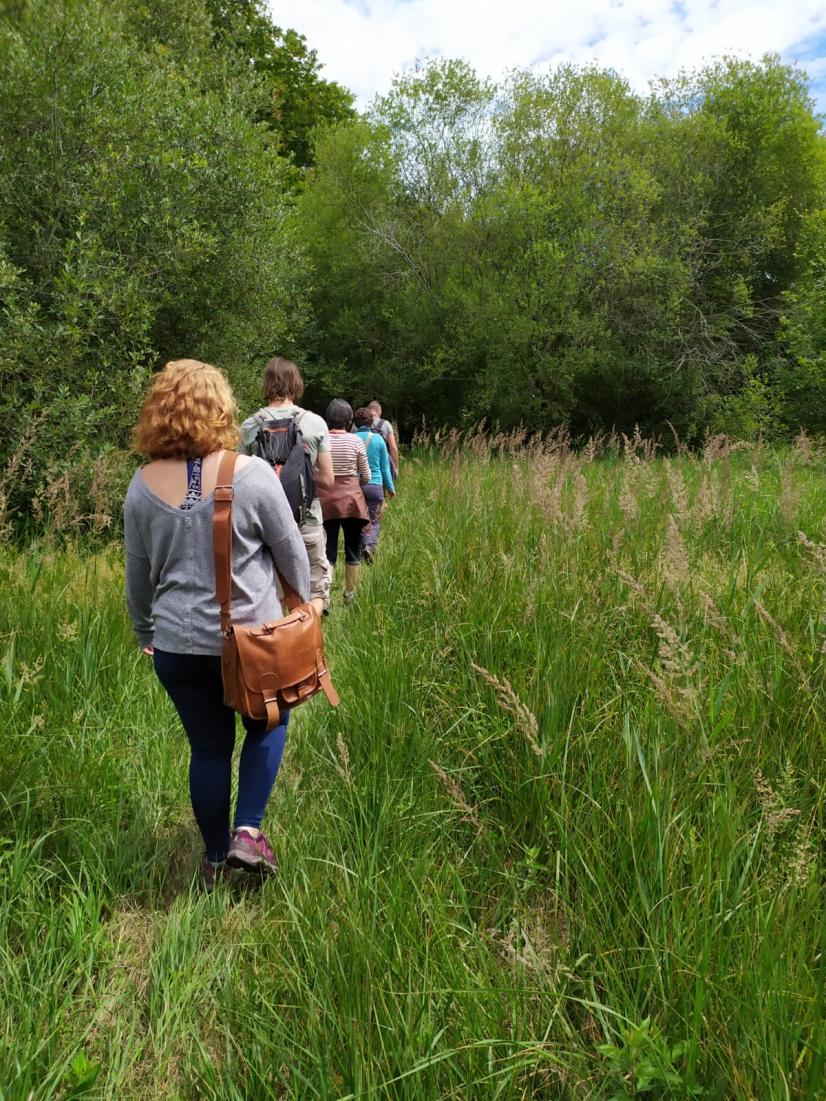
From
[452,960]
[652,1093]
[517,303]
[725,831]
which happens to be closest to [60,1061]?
[452,960]

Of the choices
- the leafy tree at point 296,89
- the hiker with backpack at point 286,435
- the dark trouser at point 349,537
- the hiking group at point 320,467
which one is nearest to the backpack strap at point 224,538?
the hiking group at point 320,467

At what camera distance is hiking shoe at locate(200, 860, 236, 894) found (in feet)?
8.04

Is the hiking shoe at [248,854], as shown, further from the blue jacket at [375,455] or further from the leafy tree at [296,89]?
the leafy tree at [296,89]

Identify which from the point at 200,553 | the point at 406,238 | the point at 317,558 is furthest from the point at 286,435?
the point at 406,238

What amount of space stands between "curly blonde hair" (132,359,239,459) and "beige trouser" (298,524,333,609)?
271cm

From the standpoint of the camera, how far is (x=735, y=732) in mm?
2312

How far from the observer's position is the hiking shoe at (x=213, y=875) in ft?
8.04

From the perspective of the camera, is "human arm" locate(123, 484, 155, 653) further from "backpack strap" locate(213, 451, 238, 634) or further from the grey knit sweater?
"backpack strap" locate(213, 451, 238, 634)

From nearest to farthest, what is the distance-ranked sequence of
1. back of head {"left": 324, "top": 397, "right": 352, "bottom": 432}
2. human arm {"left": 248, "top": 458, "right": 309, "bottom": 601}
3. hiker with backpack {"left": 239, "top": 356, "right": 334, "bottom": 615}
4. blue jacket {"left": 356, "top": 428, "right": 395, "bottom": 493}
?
human arm {"left": 248, "top": 458, "right": 309, "bottom": 601} → hiker with backpack {"left": 239, "top": 356, "right": 334, "bottom": 615} → back of head {"left": 324, "top": 397, "right": 352, "bottom": 432} → blue jacket {"left": 356, "top": 428, "right": 395, "bottom": 493}

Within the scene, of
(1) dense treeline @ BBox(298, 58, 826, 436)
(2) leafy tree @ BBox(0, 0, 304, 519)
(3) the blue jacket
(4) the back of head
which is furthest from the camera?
(1) dense treeline @ BBox(298, 58, 826, 436)

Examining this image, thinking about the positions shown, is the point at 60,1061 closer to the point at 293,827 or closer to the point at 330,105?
the point at 293,827

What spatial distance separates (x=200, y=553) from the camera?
7.39ft

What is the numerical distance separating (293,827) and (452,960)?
1.02m

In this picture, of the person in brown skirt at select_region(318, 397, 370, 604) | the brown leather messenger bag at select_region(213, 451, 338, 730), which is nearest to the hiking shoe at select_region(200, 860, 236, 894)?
the brown leather messenger bag at select_region(213, 451, 338, 730)
